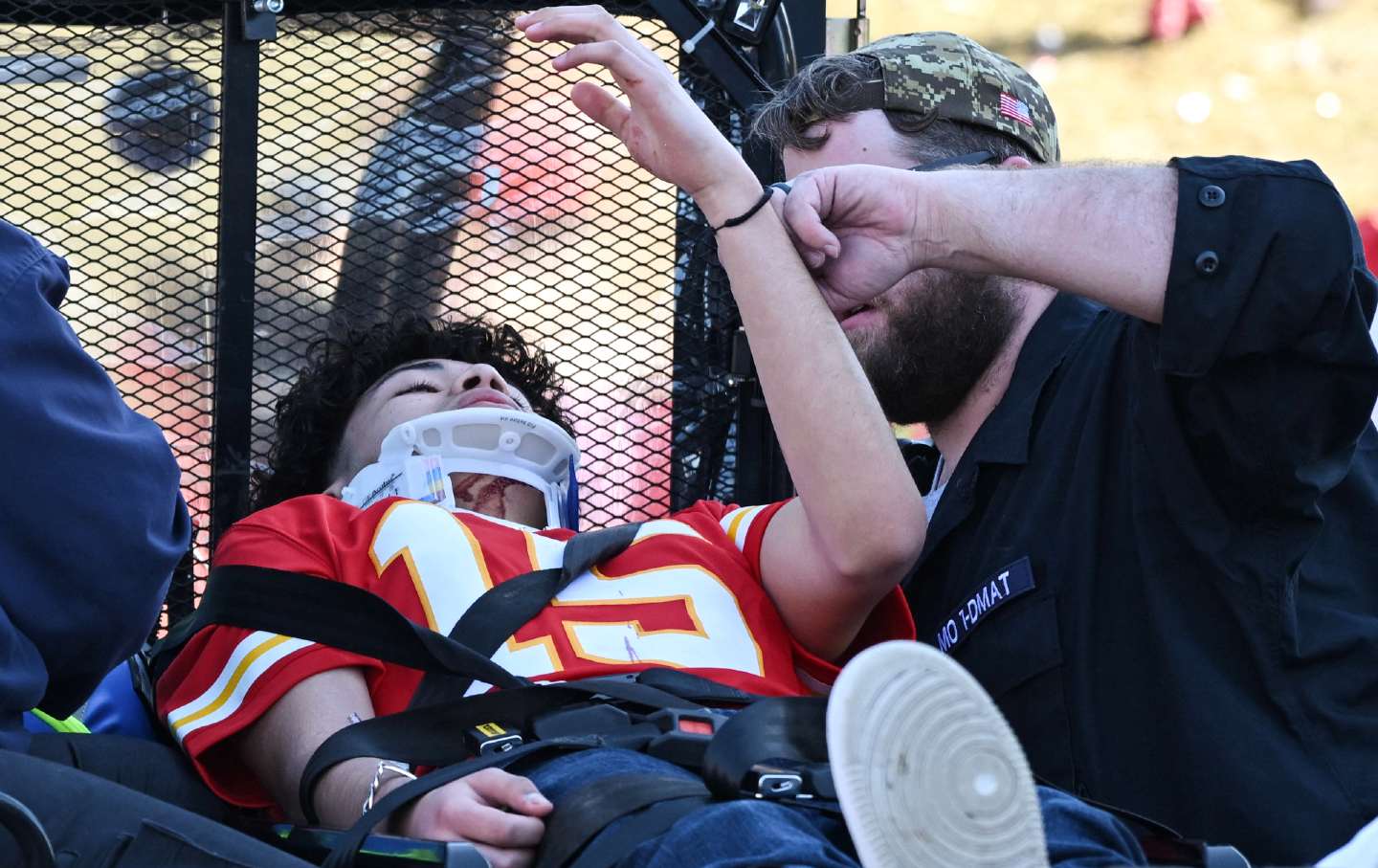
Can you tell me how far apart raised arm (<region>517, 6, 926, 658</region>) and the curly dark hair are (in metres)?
0.86

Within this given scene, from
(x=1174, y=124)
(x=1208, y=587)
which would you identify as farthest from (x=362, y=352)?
(x=1174, y=124)

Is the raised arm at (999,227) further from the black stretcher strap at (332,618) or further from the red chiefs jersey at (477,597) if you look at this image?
the black stretcher strap at (332,618)

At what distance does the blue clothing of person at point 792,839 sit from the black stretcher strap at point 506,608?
1.53 feet

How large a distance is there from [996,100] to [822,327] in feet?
2.72

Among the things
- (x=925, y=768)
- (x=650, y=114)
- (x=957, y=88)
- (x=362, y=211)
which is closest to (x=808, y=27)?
(x=957, y=88)

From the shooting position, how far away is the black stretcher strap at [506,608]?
1906mm

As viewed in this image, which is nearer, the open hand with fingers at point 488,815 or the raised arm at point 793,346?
the open hand with fingers at point 488,815

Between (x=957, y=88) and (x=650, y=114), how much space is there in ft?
2.71

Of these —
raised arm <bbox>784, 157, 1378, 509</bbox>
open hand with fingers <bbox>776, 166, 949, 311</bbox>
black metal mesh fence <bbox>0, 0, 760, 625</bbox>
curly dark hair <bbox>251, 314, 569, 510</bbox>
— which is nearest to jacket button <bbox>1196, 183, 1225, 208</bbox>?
raised arm <bbox>784, 157, 1378, 509</bbox>

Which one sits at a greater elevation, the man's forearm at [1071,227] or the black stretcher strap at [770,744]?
the man's forearm at [1071,227]

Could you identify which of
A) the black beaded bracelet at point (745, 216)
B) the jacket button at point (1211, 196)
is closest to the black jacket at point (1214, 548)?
the jacket button at point (1211, 196)

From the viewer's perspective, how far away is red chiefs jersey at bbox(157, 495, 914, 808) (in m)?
1.98

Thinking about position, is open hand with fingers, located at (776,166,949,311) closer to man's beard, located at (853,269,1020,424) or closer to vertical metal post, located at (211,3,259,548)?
man's beard, located at (853,269,1020,424)

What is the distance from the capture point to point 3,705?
149 cm
